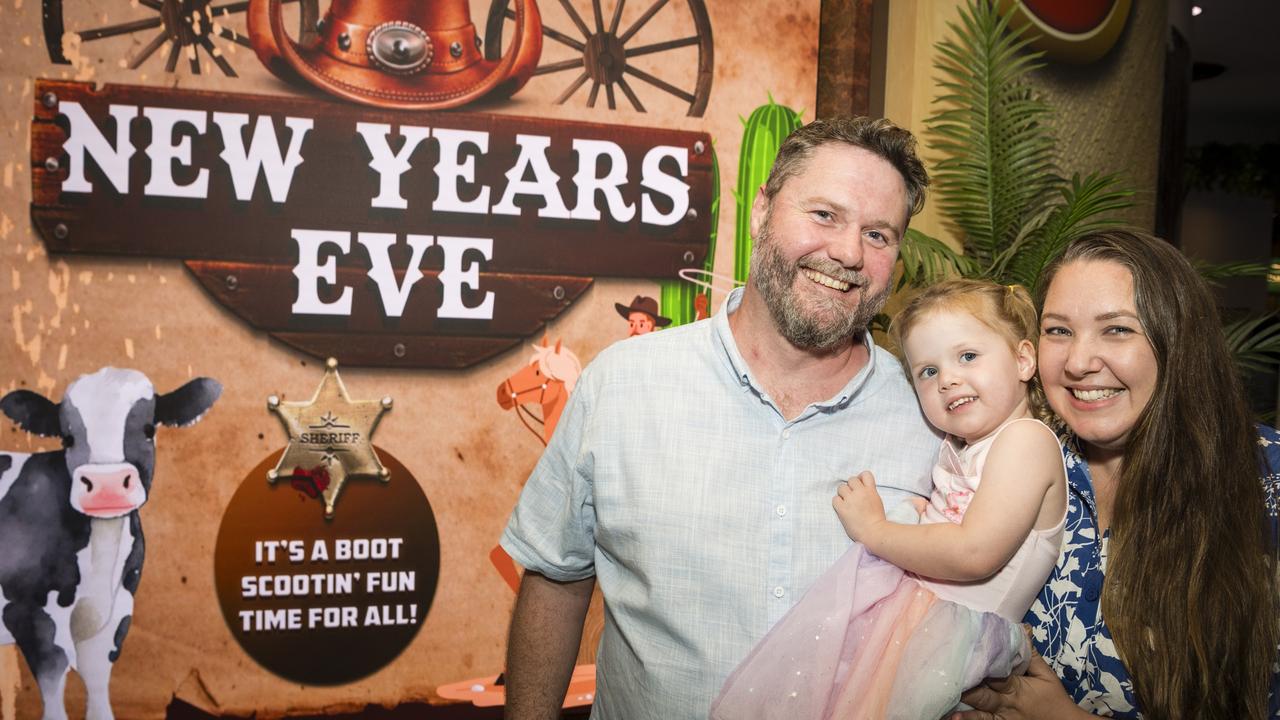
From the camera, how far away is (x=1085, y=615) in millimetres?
1686

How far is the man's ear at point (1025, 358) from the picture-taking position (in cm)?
175

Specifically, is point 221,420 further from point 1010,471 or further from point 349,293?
point 1010,471

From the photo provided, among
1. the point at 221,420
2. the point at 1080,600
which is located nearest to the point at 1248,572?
the point at 1080,600

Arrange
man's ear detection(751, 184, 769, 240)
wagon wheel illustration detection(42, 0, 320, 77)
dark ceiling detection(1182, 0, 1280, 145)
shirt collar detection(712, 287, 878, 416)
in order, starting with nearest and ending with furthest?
shirt collar detection(712, 287, 878, 416) → man's ear detection(751, 184, 769, 240) → wagon wheel illustration detection(42, 0, 320, 77) → dark ceiling detection(1182, 0, 1280, 145)

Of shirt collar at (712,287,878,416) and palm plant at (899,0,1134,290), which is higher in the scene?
palm plant at (899,0,1134,290)

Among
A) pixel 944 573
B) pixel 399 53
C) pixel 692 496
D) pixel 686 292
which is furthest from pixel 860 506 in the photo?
pixel 399 53

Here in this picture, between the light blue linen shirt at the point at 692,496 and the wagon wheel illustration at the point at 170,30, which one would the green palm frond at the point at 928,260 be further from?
the wagon wheel illustration at the point at 170,30

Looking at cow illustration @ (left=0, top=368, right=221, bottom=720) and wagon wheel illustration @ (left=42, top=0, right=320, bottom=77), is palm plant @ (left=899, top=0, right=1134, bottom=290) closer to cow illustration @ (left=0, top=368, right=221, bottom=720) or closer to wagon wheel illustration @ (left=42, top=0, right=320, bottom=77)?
wagon wheel illustration @ (left=42, top=0, right=320, bottom=77)

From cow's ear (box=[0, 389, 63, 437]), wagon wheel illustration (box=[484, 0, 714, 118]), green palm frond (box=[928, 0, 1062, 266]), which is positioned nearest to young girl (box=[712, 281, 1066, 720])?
green palm frond (box=[928, 0, 1062, 266])

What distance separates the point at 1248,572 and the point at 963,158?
5.62 feet

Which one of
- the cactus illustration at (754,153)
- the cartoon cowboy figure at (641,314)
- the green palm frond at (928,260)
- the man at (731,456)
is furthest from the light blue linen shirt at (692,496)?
the cactus illustration at (754,153)

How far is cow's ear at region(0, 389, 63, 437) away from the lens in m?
2.55

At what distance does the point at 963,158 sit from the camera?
292 centimetres

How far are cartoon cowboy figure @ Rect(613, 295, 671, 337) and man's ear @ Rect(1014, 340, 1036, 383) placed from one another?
141 centimetres
